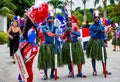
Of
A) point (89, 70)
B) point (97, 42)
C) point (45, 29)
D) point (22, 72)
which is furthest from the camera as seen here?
point (89, 70)

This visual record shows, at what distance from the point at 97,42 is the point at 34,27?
4664mm

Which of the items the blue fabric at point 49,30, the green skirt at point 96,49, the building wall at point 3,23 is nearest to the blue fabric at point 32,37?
the blue fabric at point 49,30

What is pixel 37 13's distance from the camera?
851 cm

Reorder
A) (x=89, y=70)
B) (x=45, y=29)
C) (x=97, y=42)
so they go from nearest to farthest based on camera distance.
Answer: (x=45, y=29)
(x=97, y=42)
(x=89, y=70)

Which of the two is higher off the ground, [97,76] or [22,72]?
[22,72]

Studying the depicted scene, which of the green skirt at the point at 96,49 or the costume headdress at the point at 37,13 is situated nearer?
the costume headdress at the point at 37,13

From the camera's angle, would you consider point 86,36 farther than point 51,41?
Yes

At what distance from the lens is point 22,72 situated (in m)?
8.46

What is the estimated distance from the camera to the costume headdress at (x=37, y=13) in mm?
8508

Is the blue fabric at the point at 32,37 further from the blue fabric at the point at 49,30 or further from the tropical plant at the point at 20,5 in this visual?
the tropical plant at the point at 20,5

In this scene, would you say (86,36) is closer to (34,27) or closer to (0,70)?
(0,70)

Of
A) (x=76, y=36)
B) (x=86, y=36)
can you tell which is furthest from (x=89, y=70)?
(x=76, y=36)

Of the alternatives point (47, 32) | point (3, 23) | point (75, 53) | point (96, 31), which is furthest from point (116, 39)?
point (3, 23)

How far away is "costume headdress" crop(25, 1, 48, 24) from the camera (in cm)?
851
